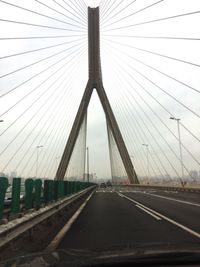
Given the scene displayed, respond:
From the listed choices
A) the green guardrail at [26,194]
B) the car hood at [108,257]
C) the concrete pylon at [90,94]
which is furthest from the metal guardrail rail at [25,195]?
the concrete pylon at [90,94]

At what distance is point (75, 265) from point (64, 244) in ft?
17.6

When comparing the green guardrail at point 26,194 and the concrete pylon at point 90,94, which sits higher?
the concrete pylon at point 90,94

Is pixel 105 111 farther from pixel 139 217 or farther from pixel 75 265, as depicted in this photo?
pixel 75 265

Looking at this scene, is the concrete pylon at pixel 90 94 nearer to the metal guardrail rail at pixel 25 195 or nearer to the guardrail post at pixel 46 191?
the metal guardrail rail at pixel 25 195

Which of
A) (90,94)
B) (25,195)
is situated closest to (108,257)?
(25,195)

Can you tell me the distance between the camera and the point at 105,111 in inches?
2037

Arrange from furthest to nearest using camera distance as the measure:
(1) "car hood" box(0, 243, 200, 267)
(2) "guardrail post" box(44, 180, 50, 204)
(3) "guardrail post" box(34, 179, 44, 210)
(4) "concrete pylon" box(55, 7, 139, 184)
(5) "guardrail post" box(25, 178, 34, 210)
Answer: (4) "concrete pylon" box(55, 7, 139, 184) → (2) "guardrail post" box(44, 180, 50, 204) → (3) "guardrail post" box(34, 179, 44, 210) → (5) "guardrail post" box(25, 178, 34, 210) → (1) "car hood" box(0, 243, 200, 267)

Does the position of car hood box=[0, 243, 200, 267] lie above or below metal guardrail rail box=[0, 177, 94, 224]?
below

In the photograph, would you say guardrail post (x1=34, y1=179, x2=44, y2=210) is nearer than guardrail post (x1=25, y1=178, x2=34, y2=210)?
No

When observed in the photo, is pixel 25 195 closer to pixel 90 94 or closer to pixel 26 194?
pixel 26 194

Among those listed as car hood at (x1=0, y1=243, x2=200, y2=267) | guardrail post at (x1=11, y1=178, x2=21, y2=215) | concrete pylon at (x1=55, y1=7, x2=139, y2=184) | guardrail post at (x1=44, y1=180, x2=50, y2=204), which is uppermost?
concrete pylon at (x1=55, y1=7, x2=139, y2=184)

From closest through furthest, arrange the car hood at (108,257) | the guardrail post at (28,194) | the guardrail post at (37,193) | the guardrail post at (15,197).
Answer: the car hood at (108,257) < the guardrail post at (15,197) < the guardrail post at (28,194) < the guardrail post at (37,193)

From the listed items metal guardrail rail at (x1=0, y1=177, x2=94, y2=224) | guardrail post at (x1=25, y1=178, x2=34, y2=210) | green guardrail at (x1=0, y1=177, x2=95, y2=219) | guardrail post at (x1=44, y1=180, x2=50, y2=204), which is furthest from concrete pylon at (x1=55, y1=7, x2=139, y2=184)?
guardrail post at (x1=25, y1=178, x2=34, y2=210)

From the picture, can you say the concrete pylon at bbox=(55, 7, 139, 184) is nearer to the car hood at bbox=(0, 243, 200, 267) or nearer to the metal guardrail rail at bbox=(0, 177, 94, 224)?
the metal guardrail rail at bbox=(0, 177, 94, 224)
